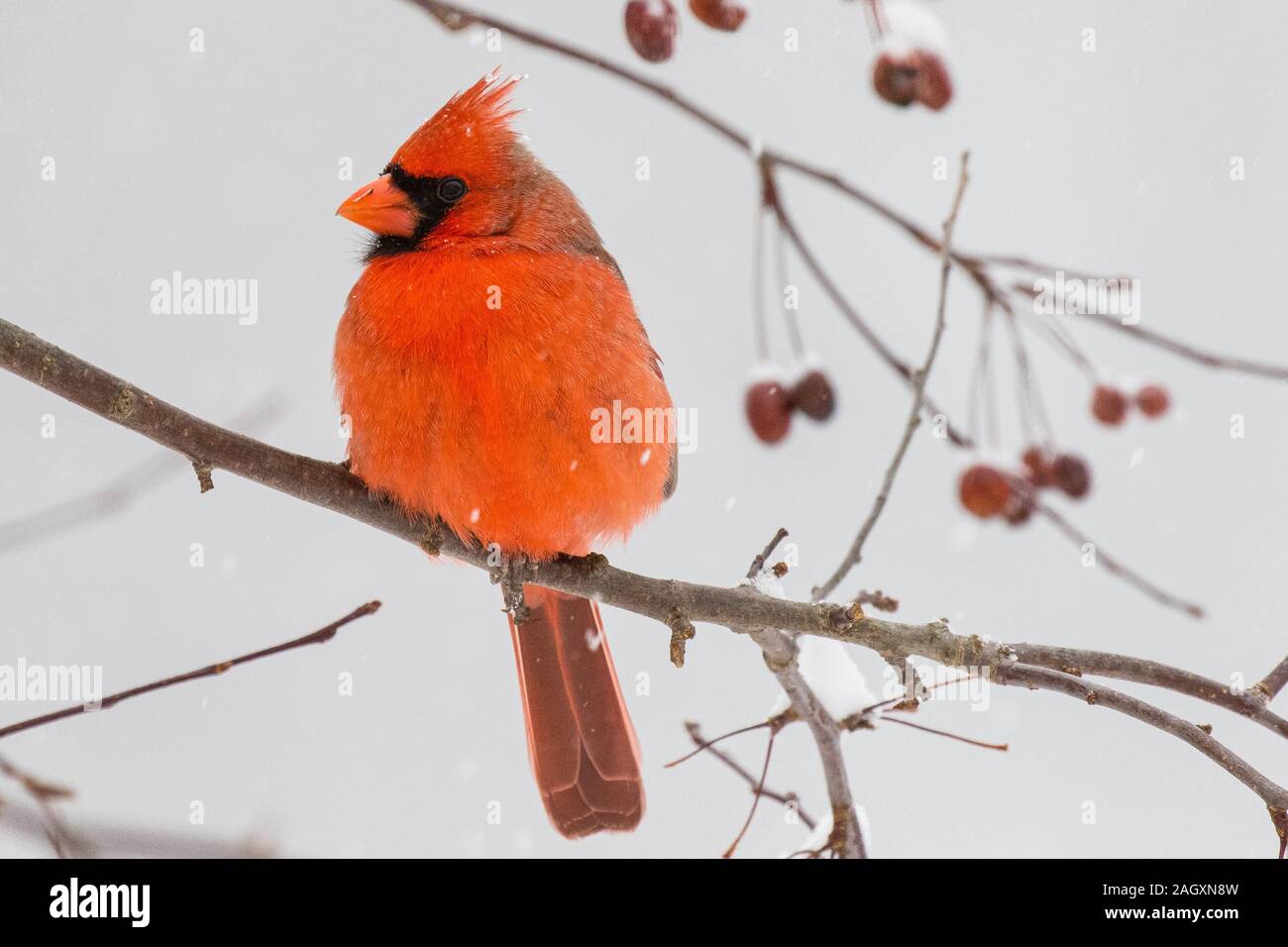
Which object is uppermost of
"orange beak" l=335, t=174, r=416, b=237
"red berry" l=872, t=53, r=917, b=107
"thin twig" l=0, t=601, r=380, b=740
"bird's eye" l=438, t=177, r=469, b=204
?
"bird's eye" l=438, t=177, r=469, b=204

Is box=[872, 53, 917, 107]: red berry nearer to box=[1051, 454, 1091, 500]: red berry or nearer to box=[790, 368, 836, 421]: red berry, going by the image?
box=[790, 368, 836, 421]: red berry

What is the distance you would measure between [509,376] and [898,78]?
31.7 inches

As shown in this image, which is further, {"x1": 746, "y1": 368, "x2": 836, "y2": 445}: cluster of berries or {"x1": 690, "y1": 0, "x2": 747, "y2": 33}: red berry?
{"x1": 746, "y1": 368, "x2": 836, "y2": 445}: cluster of berries

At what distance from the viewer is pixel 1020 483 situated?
2.34 metres

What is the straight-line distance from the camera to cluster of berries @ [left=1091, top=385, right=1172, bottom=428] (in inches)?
110

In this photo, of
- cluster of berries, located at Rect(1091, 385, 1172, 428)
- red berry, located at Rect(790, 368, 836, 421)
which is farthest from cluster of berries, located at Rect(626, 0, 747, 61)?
cluster of berries, located at Rect(1091, 385, 1172, 428)

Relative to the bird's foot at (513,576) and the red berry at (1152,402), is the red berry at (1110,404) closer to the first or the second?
the red berry at (1152,402)
